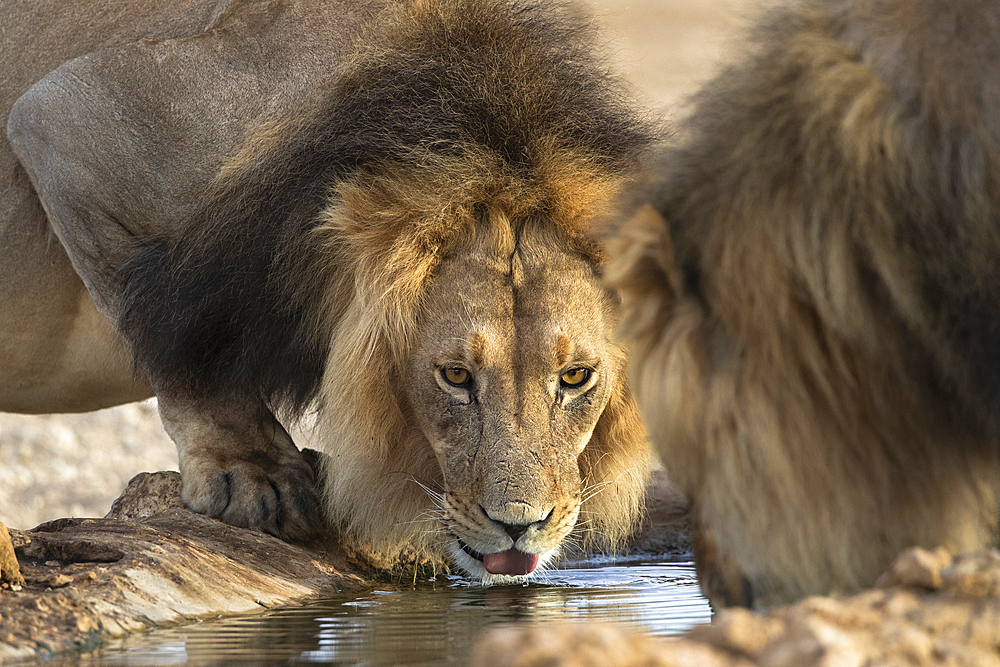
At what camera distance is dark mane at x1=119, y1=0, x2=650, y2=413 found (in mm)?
3615

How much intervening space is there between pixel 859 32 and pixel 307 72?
2435 millimetres

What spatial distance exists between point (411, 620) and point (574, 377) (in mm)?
934

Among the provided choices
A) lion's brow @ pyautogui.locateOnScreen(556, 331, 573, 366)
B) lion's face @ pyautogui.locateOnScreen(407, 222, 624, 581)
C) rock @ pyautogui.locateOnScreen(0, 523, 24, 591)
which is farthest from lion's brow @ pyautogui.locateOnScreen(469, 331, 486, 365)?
rock @ pyautogui.locateOnScreen(0, 523, 24, 591)

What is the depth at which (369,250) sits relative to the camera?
3.60m

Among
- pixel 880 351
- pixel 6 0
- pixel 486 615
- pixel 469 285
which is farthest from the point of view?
pixel 6 0

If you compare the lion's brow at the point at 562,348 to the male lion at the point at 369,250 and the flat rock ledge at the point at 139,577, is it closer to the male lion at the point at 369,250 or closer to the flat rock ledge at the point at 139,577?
the male lion at the point at 369,250

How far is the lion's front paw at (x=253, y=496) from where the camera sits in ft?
12.9

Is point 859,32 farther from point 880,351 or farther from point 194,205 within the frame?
point 194,205

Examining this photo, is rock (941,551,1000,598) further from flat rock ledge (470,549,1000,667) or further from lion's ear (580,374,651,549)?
lion's ear (580,374,651,549)

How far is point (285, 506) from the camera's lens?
157 inches

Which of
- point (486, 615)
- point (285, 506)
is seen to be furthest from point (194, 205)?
point (486, 615)

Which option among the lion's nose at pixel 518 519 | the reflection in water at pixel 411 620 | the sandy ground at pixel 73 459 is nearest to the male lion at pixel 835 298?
the reflection in water at pixel 411 620

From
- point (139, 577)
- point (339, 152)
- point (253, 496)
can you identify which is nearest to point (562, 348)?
point (339, 152)

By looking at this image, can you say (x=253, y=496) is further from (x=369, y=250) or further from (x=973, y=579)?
(x=973, y=579)
